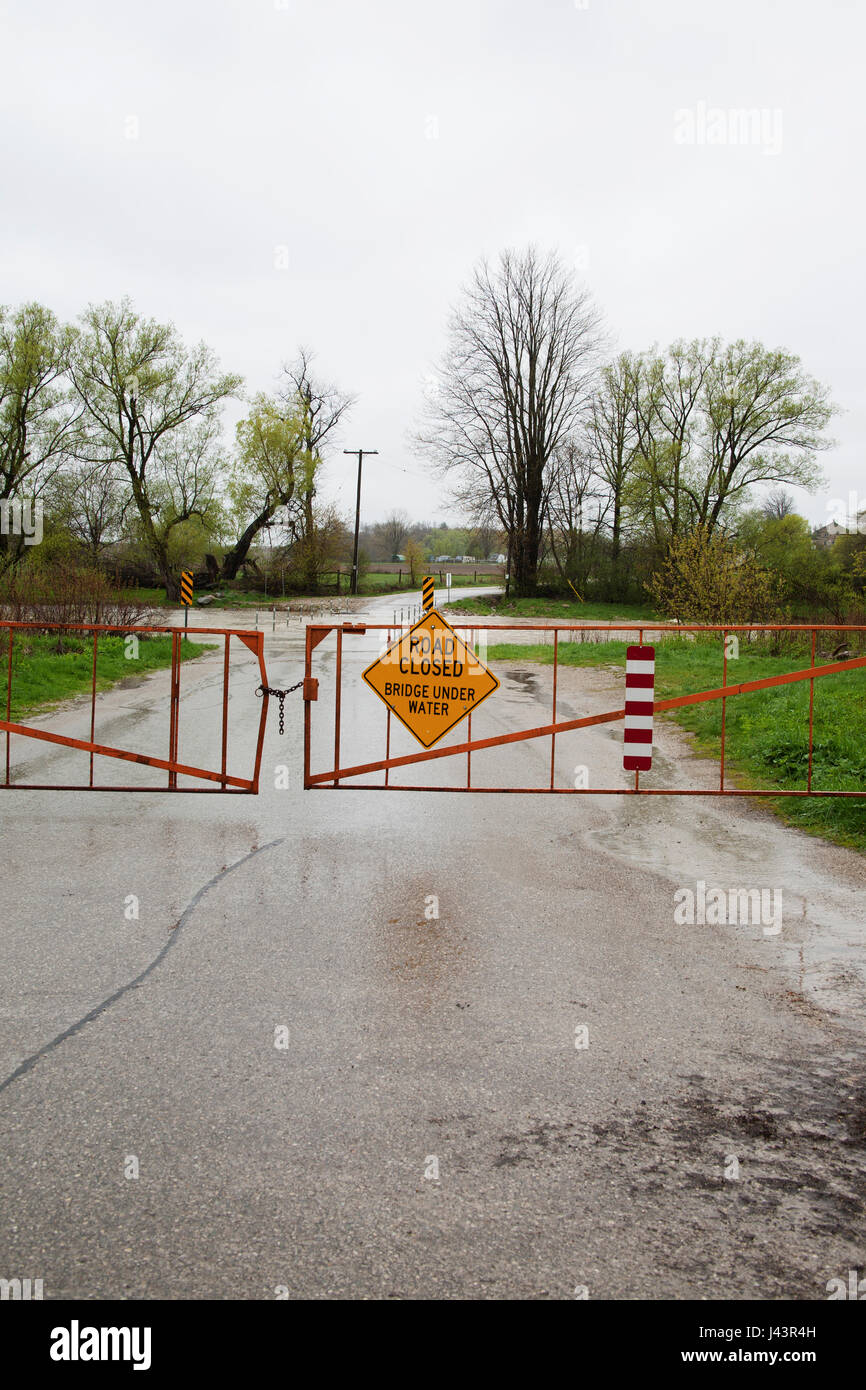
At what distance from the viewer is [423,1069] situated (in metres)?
4.11

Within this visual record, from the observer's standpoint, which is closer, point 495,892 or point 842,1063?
point 842,1063

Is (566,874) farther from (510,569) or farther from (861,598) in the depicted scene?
(510,569)

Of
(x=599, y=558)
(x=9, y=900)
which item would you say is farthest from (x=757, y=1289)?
(x=599, y=558)

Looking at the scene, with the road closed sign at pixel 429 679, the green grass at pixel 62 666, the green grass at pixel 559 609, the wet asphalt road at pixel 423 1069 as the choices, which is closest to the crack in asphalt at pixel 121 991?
the wet asphalt road at pixel 423 1069

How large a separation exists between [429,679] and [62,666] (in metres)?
12.7

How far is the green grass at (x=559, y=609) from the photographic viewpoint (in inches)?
1745

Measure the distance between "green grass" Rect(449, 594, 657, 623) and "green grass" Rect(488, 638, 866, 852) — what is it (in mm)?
24430

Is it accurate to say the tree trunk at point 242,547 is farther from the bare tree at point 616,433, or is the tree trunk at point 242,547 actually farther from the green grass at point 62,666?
the green grass at point 62,666

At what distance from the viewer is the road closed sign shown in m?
8.88

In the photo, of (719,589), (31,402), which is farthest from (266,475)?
(719,589)

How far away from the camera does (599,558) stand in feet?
172

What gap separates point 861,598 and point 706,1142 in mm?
35744

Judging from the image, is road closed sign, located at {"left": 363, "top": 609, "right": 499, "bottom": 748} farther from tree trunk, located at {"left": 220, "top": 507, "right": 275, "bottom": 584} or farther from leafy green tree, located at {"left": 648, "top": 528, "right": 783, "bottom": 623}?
tree trunk, located at {"left": 220, "top": 507, "right": 275, "bottom": 584}

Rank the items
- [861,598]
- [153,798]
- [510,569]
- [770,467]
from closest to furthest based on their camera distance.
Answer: [153,798] → [861,598] → [770,467] → [510,569]
